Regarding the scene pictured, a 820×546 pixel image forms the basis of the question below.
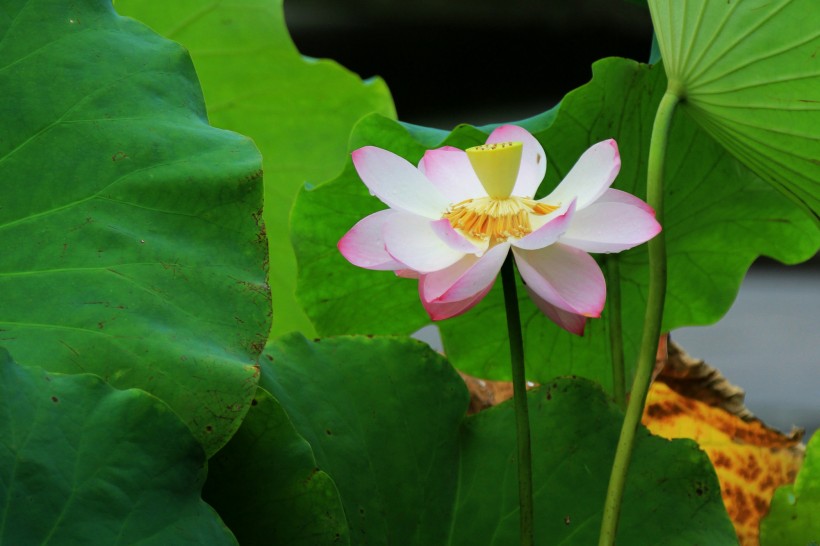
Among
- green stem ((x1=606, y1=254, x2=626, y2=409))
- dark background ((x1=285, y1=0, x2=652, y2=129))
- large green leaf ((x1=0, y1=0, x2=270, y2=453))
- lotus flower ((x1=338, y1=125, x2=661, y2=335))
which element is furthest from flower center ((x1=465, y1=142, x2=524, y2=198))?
dark background ((x1=285, y1=0, x2=652, y2=129))

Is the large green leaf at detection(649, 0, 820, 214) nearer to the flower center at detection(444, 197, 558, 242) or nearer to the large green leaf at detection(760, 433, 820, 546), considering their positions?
the flower center at detection(444, 197, 558, 242)

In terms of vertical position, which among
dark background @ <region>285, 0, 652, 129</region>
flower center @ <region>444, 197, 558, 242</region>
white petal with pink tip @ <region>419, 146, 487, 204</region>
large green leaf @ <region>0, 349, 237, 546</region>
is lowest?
dark background @ <region>285, 0, 652, 129</region>

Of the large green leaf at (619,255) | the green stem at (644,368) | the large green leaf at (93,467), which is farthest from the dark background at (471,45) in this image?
the large green leaf at (93,467)

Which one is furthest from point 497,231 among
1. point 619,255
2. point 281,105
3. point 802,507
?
point 281,105

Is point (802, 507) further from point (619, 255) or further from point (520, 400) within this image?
point (520, 400)

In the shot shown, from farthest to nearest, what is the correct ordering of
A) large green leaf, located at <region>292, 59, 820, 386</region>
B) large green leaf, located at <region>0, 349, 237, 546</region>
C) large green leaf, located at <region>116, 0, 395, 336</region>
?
large green leaf, located at <region>116, 0, 395, 336</region> < large green leaf, located at <region>292, 59, 820, 386</region> < large green leaf, located at <region>0, 349, 237, 546</region>

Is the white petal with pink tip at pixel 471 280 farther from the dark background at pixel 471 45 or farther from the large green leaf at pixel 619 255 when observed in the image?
the dark background at pixel 471 45

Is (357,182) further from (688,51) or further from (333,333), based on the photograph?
(688,51)
